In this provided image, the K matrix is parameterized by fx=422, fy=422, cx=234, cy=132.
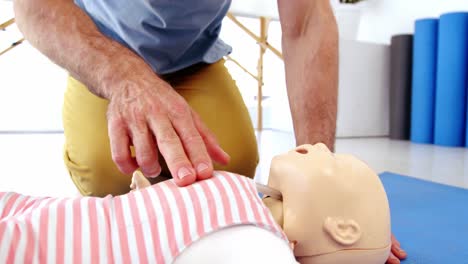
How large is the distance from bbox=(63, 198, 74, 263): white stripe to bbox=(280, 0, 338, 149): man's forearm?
56 cm

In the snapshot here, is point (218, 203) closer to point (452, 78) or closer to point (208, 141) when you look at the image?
point (208, 141)

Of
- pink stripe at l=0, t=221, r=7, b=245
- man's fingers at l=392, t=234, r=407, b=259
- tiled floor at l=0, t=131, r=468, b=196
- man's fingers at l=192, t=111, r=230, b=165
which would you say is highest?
man's fingers at l=192, t=111, r=230, b=165

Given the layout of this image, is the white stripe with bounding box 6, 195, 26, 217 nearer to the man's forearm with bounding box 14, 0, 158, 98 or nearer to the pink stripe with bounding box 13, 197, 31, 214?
the pink stripe with bounding box 13, 197, 31, 214

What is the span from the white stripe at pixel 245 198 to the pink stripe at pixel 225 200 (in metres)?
0.02

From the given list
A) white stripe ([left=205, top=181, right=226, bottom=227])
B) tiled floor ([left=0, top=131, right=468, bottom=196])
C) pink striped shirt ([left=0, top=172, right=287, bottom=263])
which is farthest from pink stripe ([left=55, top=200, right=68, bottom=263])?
tiled floor ([left=0, top=131, right=468, bottom=196])

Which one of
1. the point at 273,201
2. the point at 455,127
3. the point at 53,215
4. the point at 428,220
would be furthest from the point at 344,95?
the point at 53,215

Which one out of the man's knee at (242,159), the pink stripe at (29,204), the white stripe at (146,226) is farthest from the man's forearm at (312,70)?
the pink stripe at (29,204)

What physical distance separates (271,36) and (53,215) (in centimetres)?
342

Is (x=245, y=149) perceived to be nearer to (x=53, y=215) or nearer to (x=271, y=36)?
(x=53, y=215)

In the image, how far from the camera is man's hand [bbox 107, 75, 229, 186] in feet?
2.02

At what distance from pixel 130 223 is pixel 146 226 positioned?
2cm

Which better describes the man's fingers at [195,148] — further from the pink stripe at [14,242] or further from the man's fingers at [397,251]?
the man's fingers at [397,251]

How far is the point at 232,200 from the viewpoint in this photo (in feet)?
2.03

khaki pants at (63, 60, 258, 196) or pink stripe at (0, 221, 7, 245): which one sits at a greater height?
pink stripe at (0, 221, 7, 245)
